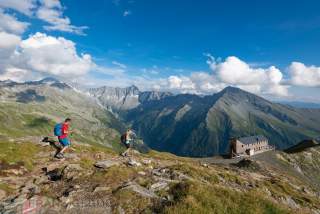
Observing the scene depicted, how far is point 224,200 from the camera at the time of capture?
15.4 meters

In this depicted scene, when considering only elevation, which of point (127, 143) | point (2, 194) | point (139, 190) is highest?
point (127, 143)

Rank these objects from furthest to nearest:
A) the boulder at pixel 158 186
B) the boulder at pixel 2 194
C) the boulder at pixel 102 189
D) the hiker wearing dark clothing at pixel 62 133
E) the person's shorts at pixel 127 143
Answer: the person's shorts at pixel 127 143 < the hiker wearing dark clothing at pixel 62 133 < the boulder at pixel 158 186 < the boulder at pixel 2 194 < the boulder at pixel 102 189

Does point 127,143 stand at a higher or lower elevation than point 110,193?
higher

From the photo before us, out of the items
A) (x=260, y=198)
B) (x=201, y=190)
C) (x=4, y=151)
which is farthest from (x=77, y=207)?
(x=4, y=151)

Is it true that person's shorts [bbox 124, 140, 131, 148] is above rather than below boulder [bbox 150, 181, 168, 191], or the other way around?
above

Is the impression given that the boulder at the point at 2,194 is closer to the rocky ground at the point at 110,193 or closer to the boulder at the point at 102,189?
the rocky ground at the point at 110,193

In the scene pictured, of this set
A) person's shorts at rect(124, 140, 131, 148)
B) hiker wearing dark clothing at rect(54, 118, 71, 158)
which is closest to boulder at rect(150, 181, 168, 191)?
hiker wearing dark clothing at rect(54, 118, 71, 158)

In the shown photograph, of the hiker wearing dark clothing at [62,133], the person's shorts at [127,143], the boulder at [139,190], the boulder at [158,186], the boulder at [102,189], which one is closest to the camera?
the boulder at [139,190]

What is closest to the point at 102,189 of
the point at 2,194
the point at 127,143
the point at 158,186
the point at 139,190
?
the point at 139,190

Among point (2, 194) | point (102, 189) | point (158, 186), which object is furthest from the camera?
point (158, 186)

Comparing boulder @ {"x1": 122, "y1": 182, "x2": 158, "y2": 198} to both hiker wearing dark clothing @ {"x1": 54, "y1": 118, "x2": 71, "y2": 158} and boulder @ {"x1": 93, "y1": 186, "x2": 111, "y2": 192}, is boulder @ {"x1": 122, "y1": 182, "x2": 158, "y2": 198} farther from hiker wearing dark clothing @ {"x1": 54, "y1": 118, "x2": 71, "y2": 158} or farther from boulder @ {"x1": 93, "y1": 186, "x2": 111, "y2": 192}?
hiker wearing dark clothing @ {"x1": 54, "y1": 118, "x2": 71, "y2": 158}

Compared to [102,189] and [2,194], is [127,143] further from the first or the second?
[2,194]

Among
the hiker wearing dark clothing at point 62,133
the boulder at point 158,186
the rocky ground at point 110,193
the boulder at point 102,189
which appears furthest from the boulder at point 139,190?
the hiker wearing dark clothing at point 62,133

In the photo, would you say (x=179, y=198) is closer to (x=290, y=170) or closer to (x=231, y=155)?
(x=290, y=170)
